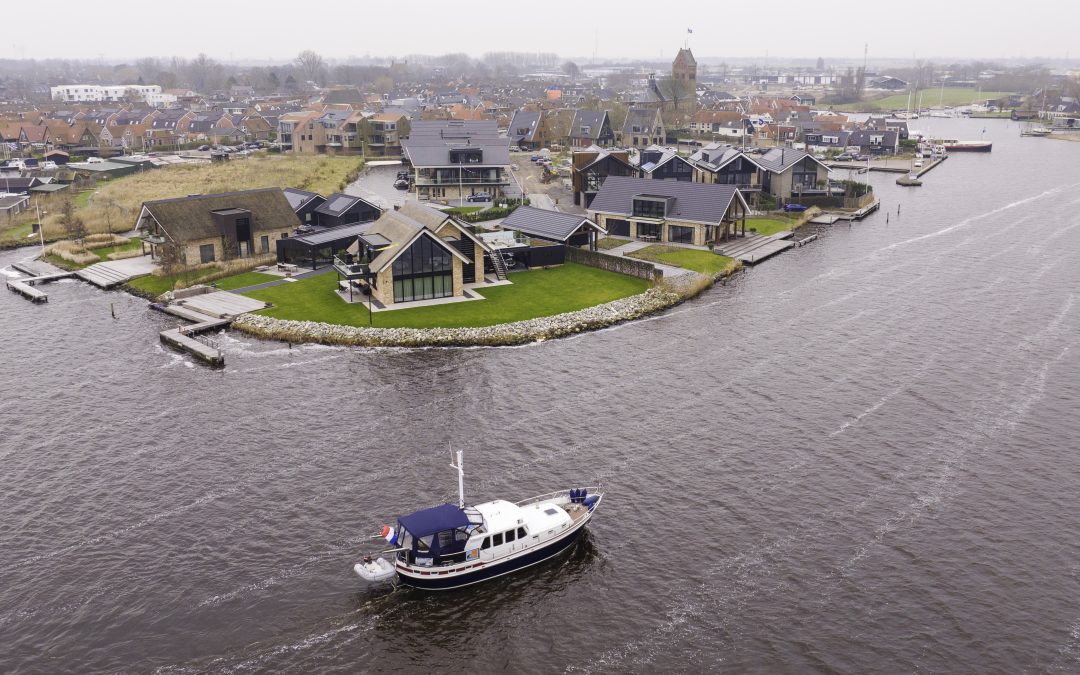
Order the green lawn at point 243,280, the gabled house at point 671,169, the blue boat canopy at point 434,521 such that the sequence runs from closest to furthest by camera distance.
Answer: the blue boat canopy at point 434,521 < the green lawn at point 243,280 < the gabled house at point 671,169

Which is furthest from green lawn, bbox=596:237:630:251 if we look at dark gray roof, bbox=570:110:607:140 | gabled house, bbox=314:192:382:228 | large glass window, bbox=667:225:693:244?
dark gray roof, bbox=570:110:607:140

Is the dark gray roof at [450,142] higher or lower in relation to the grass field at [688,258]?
higher

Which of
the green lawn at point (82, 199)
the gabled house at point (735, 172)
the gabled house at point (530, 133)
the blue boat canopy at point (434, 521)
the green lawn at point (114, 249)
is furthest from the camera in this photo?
the gabled house at point (530, 133)

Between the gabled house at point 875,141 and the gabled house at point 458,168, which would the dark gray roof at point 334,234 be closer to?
the gabled house at point 458,168

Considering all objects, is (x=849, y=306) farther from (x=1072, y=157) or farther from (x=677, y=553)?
(x=1072, y=157)

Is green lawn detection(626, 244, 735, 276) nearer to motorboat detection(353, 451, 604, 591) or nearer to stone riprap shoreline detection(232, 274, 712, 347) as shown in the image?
stone riprap shoreline detection(232, 274, 712, 347)

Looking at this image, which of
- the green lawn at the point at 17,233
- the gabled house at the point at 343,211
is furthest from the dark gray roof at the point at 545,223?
the green lawn at the point at 17,233

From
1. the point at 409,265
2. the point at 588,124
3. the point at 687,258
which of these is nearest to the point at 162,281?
the point at 409,265
